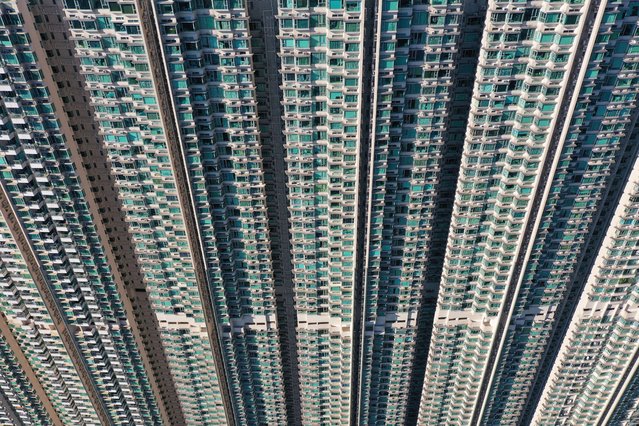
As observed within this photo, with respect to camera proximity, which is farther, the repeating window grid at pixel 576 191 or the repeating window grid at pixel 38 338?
the repeating window grid at pixel 38 338

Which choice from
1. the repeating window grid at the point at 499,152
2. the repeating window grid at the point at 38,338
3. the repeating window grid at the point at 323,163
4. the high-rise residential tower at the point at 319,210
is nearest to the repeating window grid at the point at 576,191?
the high-rise residential tower at the point at 319,210

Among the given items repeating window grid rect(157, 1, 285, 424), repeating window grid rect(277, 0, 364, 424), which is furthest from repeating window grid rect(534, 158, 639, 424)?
repeating window grid rect(157, 1, 285, 424)

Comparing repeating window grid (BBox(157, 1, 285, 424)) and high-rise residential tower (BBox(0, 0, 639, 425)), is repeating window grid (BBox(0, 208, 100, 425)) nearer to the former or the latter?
high-rise residential tower (BBox(0, 0, 639, 425))

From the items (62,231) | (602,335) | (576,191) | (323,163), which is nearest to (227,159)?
(323,163)

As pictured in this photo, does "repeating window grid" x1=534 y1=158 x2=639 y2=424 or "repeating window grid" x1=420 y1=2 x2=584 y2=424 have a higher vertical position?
"repeating window grid" x1=420 y1=2 x2=584 y2=424

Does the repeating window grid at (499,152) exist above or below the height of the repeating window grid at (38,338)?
above

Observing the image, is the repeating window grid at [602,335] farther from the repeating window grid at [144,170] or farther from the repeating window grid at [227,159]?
the repeating window grid at [144,170]

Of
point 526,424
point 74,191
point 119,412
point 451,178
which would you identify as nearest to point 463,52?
point 451,178

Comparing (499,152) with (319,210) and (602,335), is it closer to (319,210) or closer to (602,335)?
(319,210)

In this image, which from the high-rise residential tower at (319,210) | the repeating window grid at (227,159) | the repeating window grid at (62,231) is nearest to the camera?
the repeating window grid at (227,159)

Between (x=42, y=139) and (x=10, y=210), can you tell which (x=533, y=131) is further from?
(x=10, y=210)
